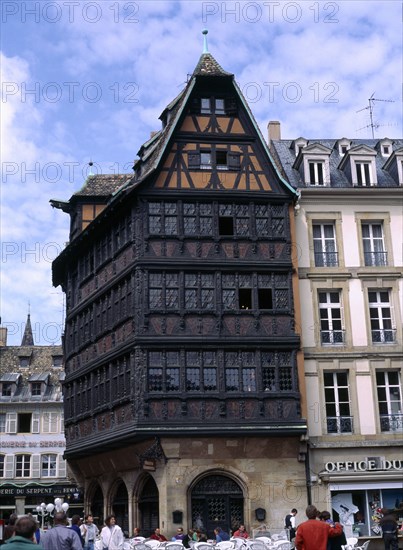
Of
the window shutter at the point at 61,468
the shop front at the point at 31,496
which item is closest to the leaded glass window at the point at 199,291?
the shop front at the point at 31,496

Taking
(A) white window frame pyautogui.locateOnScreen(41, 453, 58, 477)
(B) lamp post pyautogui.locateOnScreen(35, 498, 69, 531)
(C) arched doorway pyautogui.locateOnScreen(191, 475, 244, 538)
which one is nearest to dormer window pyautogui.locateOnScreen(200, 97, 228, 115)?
(C) arched doorway pyautogui.locateOnScreen(191, 475, 244, 538)

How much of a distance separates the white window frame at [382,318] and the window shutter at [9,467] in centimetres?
3516

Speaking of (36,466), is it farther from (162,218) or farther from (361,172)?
(361,172)

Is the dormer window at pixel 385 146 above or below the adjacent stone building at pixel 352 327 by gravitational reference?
above

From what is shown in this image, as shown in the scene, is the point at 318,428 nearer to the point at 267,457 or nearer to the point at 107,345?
the point at 267,457

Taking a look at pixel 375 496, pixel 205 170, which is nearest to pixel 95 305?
pixel 205 170

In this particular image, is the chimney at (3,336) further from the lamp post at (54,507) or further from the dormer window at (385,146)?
the dormer window at (385,146)

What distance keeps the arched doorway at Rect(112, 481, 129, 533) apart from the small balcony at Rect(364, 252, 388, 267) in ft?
40.6

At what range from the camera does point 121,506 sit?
33219 mm

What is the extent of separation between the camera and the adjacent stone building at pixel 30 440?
58.4m

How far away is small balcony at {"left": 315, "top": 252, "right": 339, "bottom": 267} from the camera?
32438 millimetres

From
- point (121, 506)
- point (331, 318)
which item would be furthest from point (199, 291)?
point (121, 506)

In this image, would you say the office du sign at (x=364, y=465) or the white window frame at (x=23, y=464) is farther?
the white window frame at (x=23, y=464)

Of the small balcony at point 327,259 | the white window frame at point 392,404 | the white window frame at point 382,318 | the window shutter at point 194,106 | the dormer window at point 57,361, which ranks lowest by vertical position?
the white window frame at point 392,404
